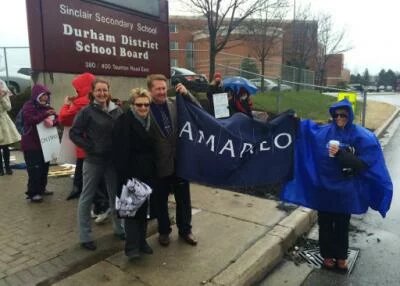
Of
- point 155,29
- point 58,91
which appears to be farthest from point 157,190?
point 155,29

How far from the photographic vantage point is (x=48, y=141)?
5.72 meters

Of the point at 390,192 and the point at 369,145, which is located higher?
the point at 369,145

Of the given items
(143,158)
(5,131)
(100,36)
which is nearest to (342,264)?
(143,158)

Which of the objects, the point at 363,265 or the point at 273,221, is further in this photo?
the point at 273,221

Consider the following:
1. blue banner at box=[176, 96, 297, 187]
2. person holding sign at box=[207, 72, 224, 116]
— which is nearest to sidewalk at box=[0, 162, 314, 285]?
blue banner at box=[176, 96, 297, 187]

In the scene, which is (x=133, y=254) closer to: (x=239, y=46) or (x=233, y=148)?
→ (x=233, y=148)

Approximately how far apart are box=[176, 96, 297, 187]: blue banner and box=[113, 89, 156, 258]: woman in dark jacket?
441 mm

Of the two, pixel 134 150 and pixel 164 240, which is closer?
pixel 134 150

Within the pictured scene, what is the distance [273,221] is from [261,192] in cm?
135

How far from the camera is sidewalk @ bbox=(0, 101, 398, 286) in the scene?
144 inches

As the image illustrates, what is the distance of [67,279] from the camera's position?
11.8 ft

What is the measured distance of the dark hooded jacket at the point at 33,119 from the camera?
5621 mm

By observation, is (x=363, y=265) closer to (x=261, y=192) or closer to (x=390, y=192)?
(x=390, y=192)

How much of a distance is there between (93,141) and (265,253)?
2022 millimetres
